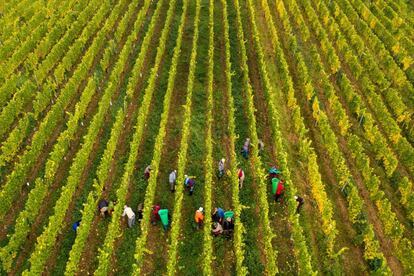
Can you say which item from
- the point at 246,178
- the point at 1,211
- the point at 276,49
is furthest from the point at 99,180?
the point at 276,49

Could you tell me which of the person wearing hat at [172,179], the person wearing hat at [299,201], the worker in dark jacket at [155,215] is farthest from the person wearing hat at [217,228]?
the person wearing hat at [299,201]

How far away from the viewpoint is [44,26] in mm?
32344

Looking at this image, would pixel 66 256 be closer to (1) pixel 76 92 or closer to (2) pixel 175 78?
(1) pixel 76 92

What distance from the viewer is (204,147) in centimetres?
2262

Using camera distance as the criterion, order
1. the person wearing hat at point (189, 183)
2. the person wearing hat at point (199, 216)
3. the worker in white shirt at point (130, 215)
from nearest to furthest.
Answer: the person wearing hat at point (199, 216)
the worker in white shirt at point (130, 215)
the person wearing hat at point (189, 183)

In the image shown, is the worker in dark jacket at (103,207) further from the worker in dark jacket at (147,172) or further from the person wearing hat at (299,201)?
the person wearing hat at (299,201)

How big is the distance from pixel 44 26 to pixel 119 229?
20585mm

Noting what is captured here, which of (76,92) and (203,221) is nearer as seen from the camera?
(203,221)

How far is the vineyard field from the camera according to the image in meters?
17.5

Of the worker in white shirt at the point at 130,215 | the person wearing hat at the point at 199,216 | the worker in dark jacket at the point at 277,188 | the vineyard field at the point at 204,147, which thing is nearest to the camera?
the vineyard field at the point at 204,147

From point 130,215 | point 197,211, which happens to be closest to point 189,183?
point 197,211

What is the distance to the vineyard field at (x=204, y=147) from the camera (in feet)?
57.4

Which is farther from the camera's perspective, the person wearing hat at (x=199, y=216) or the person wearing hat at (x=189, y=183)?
the person wearing hat at (x=189, y=183)

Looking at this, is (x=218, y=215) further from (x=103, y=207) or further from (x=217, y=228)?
(x=103, y=207)
